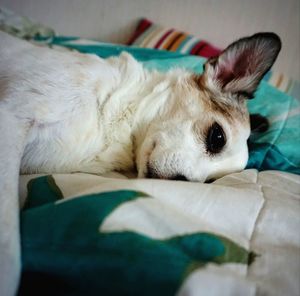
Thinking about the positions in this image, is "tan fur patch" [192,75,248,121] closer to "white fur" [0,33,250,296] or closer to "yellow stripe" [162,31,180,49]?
"white fur" [0,33,250,296]

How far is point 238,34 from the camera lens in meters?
2.62

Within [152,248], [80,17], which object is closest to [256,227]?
[152,248]

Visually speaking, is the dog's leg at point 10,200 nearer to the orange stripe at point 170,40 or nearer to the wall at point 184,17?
the orange stripe at point 170,40

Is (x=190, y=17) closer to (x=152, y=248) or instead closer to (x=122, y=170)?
(x=122, y=170)

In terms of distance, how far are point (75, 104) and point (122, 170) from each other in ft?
1.02

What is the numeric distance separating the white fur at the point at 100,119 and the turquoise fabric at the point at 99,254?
32cm

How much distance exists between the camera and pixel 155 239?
606 millimetres

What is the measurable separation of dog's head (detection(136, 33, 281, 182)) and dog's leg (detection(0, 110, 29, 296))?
17.4 inches

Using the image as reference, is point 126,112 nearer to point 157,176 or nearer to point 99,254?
point 157,176

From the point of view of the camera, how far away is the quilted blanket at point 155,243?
54 cm

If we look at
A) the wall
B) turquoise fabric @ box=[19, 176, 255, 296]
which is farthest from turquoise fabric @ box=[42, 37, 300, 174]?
turquoise fabric @ box=[19, 176, 255, 296]

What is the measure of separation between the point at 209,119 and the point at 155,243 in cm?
74

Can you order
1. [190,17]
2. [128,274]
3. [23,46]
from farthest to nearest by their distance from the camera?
1. [190,17]
2. [23,46]
3. [128,274]

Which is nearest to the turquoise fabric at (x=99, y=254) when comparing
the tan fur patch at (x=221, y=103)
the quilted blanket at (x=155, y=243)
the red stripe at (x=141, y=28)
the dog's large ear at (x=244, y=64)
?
the quilted blanket at (x=155, y=243)
